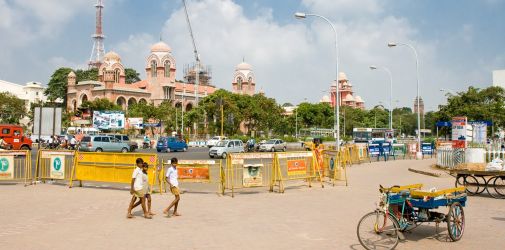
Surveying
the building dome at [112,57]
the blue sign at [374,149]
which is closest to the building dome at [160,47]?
the building dome at [112,57]

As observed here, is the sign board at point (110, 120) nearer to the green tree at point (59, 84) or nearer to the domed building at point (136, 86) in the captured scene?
the domed building at point (136, 86)

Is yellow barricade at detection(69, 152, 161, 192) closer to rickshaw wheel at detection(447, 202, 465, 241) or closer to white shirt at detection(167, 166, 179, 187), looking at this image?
white shirt at detection(167, 166, 179, 187)

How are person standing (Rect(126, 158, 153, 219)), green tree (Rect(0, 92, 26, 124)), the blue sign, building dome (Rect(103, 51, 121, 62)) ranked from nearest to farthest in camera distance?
person standing (Rect(126, 158, 153, 219)) < the blue sign < green tree (Rect(0, 92, 26, 124)) < building dome (Rect(103, 51, 121, 62))

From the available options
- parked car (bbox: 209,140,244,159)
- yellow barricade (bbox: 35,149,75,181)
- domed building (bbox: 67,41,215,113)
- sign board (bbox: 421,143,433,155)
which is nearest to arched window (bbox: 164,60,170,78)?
domed building (bbox: 67,41,215,113)

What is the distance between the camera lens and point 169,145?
4416 cm

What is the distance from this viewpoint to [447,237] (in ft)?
27.4

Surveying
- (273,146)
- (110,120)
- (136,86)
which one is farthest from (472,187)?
(136,86)

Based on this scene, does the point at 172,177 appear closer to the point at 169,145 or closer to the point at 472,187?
the point at 472,187

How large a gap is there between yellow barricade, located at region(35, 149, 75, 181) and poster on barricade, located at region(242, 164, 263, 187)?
597 centimetres

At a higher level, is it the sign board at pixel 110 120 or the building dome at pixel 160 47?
the building dome at pixel 160 47

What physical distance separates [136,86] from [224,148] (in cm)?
6925

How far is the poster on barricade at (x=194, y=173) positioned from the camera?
14000mm

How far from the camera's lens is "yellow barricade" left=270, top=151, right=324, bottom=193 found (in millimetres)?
14695

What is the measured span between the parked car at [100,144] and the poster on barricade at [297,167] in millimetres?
25901
